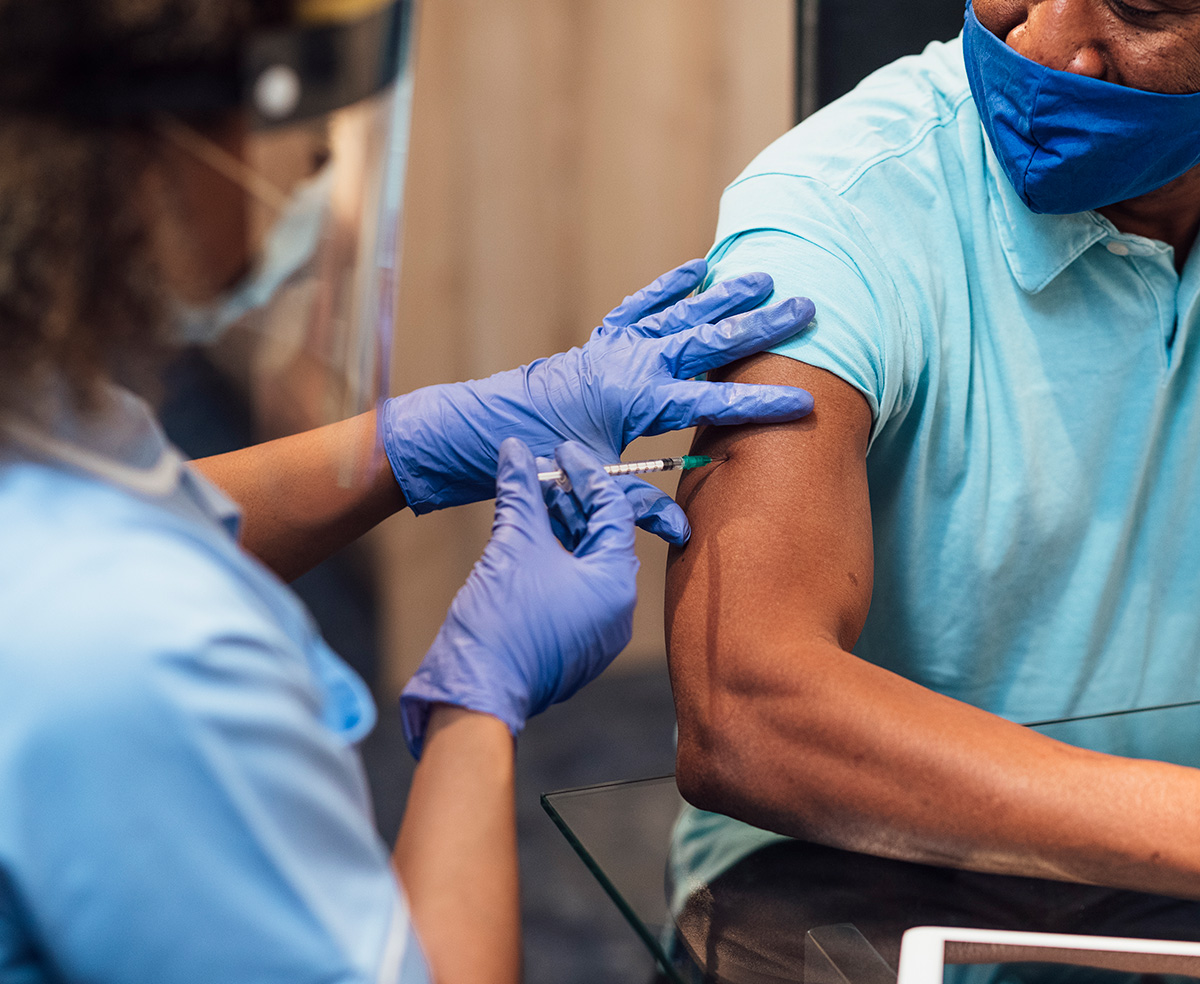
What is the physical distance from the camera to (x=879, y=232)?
43.6 inches

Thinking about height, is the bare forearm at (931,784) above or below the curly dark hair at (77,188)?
below

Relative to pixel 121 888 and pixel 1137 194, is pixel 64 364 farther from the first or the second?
pixel 1137 194

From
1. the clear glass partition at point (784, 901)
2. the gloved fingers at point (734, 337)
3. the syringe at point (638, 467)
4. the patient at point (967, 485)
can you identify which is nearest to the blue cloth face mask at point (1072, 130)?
the patient at point (967, 485)

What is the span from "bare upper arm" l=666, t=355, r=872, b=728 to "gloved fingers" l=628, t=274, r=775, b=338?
0.06 meters

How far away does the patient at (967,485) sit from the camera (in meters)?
0.86

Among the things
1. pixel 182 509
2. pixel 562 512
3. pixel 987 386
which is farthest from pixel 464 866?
pixel 987 386

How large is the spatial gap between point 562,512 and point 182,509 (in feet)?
1.61

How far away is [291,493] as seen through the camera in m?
1.14

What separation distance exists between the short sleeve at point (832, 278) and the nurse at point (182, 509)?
1.62ft

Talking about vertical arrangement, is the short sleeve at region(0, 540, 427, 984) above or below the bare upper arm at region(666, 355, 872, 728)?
above

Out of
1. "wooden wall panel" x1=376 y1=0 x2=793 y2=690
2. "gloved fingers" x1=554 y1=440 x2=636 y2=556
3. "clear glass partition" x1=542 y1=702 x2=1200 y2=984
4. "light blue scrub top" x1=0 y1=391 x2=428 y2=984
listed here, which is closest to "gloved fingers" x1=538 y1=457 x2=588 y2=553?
"gloved fingers" x1=554 y1=440 x2=636 y2=556

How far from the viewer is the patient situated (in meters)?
0.86

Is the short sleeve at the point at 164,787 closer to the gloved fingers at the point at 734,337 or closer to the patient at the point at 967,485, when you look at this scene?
the patient at the point at 967,485

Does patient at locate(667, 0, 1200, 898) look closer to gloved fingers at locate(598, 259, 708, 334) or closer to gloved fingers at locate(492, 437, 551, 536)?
gloved fingers at locate(598, 259, 708, 334)
